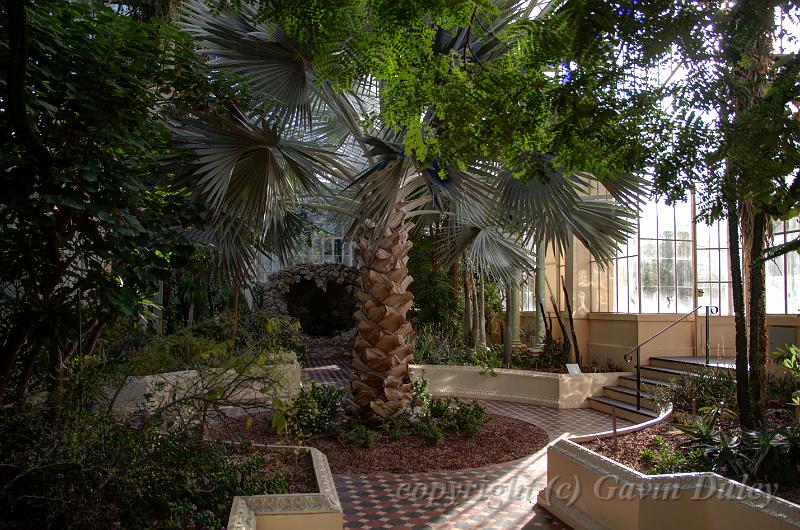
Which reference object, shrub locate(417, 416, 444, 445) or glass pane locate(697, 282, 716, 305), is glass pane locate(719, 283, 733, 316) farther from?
shrub locate(417, 416, 444, 445)

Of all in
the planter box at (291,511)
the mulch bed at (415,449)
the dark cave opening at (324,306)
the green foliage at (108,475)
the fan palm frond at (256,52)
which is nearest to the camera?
the green foliage at (108,475)

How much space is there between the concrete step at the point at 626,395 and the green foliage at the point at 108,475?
23.2ft

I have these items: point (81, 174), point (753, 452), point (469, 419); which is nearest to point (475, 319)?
point (469, 419)

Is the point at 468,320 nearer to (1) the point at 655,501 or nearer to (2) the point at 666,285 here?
(2) the point at 666,285

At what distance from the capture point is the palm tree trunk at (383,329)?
26.3ft

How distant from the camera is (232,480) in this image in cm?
448

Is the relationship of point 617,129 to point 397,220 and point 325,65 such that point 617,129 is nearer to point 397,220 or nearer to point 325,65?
point 325,65

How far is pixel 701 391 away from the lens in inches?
340

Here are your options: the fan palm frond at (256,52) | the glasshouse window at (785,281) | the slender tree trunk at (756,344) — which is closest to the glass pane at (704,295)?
the glasshouse window at (785,281)

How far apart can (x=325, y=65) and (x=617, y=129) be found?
1579mm

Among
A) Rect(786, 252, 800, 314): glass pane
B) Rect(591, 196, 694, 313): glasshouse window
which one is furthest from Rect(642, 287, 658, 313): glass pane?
Rect(786, 252, 800, 314): glass pane

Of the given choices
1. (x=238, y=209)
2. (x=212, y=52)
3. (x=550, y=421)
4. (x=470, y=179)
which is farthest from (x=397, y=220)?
(x=550, y=421)

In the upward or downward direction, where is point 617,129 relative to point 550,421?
upward

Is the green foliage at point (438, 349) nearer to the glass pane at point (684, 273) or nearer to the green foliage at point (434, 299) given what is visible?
the green foliage at point (434, 299)
